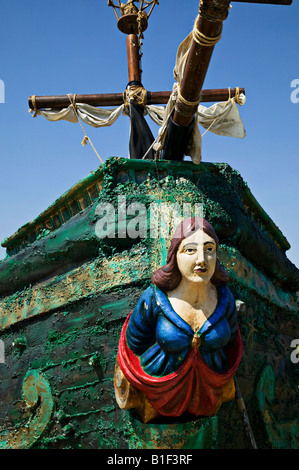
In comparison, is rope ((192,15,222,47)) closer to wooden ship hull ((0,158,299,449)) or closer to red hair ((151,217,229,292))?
wooden ship hull ((0,158,299,449))

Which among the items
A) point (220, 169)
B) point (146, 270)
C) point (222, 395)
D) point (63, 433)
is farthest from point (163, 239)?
point (63, 433)

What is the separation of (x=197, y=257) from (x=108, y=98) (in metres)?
6.45

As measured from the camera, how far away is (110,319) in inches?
189

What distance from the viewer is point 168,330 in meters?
3.82

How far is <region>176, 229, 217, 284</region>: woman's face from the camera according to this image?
3889 mm

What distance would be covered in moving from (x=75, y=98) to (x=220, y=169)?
15.6ft

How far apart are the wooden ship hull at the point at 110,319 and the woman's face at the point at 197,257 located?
0.82 meters

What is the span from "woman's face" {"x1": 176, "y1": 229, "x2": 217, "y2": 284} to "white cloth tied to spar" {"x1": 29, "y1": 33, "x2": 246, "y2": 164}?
1.59 m

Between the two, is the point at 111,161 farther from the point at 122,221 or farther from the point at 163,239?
the point at 163,239

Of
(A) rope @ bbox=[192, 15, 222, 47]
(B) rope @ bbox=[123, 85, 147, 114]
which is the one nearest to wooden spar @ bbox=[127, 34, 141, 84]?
(B) rope @ bbox=[123, 85, 147, 114]

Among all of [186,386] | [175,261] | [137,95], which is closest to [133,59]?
[137,95]
